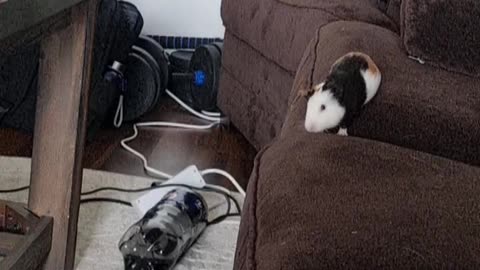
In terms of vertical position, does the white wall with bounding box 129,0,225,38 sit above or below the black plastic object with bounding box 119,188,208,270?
above

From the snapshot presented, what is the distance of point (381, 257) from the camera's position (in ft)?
1.89

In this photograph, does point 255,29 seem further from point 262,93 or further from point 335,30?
point 335,30

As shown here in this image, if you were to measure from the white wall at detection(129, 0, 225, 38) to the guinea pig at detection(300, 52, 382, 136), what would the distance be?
1720 millimetres

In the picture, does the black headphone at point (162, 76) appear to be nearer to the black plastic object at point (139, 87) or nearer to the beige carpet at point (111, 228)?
the black plastic object at point (139, 87)

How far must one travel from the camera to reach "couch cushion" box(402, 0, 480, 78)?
1222mm

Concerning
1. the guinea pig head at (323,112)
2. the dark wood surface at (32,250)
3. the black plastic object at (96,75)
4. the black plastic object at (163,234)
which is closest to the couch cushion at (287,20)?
the black plastic object at (96,75)

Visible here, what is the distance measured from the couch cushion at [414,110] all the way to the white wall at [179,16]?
1.57 meters

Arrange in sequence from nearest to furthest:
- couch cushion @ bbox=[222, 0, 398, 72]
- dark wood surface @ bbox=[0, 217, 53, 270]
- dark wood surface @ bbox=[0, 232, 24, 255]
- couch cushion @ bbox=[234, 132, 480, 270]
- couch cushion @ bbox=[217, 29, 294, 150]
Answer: couch cushion @ bbox=[234, 132, 480, 270]
dark wood surface @ bbox=[0, 217, 53, 270]
dark wood surface @ bbox=[0, 232, 24, 255]
couch cushion @ bbox=[222, 0, 398, 72]
couch cushion @ bbox=[217, 29, 294, 150]

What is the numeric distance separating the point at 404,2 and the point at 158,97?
1172 millimetres

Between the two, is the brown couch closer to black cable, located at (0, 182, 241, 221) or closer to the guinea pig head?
the guinea pig head

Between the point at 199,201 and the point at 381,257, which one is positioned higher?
the point at 381,257

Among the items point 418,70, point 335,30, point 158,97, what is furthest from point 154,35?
point 418,70

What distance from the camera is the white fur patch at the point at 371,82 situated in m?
0.99

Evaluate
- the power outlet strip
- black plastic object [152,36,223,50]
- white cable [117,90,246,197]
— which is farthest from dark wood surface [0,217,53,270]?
black plastic object [152,36,223,50]
